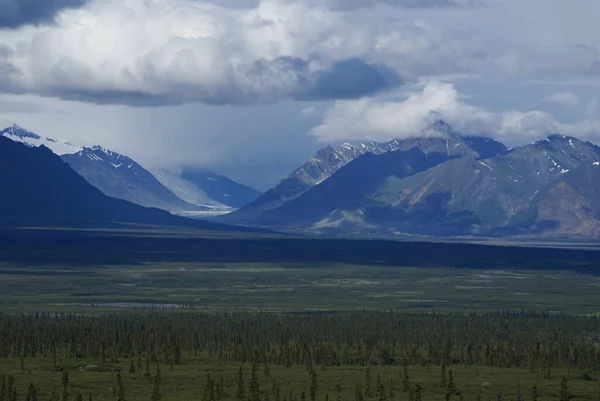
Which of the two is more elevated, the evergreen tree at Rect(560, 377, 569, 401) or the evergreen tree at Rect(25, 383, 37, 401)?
the evergreen tree at Rect(560, 377, 569, 401)

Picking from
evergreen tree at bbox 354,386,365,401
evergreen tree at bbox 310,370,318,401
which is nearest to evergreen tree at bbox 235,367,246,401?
evergreen tree at bbox 310,370,318,401

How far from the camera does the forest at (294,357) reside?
10956cm

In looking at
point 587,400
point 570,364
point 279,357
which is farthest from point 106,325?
point 587,400

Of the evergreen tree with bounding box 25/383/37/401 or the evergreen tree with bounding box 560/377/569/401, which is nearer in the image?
the evergreen tree with bounding box 25/383/37/401

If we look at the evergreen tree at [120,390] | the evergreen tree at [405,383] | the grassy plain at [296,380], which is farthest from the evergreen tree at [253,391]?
the evergreen tree at [405,383]

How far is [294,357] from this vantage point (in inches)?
5477

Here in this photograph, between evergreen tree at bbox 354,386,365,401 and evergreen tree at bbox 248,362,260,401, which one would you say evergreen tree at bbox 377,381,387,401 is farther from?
evergreen tree at bbox 248,362,260,401

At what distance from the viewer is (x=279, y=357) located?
138 meters

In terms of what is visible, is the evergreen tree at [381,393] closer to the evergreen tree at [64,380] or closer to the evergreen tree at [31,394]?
Answer: the evergreen tree at [64,380]

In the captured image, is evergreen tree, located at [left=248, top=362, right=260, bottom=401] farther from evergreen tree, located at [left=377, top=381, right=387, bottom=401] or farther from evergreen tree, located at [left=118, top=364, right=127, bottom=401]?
evergreen tree, located at [left=118, top=364, right=127, bottom=401]

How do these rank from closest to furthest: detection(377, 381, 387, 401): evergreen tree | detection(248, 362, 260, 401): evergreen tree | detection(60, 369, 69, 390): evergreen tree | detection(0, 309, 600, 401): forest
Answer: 1. detection(248, 362, 260, 401): evergreen tree
2. detection(377, 381, 387, 401): evergreen tree
3. detection(0, 309, 600, 401): forest
4. detection(60, 369, 69, 390): evergreen tree

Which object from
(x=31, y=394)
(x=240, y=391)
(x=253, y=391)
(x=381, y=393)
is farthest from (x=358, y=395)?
(x=31, y=394)

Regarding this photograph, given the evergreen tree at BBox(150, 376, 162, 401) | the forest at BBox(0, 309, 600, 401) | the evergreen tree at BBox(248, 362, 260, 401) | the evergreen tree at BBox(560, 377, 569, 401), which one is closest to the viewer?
the evergreen tree at BBox(150, 376, 162, 401)

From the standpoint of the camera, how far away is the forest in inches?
4313
